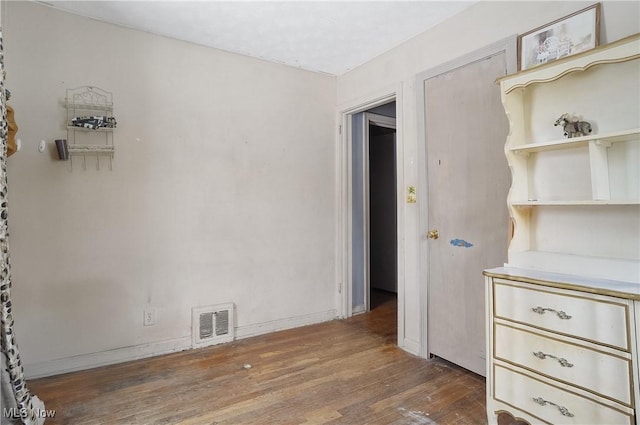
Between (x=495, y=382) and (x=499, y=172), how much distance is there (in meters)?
1.21

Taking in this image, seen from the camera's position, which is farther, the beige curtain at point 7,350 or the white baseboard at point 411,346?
the white baseboard at point 411,346

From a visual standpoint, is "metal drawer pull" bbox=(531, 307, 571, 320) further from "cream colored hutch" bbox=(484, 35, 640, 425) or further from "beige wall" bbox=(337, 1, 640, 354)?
"beige wall" bbox=(337, 1, 640, 354)

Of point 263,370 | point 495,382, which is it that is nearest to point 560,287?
point 495,382

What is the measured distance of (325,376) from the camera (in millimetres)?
2271

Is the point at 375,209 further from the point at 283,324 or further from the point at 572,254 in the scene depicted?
the point at 572,254

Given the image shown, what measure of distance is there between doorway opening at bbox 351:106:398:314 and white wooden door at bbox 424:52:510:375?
1.25 m

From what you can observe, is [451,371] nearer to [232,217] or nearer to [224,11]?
[232,217]

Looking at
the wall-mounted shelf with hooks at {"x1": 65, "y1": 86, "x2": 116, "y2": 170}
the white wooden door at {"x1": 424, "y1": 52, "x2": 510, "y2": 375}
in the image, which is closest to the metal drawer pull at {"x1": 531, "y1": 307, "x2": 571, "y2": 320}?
the white wooden door at {"x1": 424, "y1": 52, "x2": 510, "y2": 375}

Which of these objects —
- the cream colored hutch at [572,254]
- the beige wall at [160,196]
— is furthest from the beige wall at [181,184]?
the cream colored hutch at [572,254]

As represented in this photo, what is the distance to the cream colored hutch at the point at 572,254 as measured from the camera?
133cm

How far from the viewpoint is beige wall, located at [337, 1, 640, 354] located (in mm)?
2033

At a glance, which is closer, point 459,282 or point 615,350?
point 615,350

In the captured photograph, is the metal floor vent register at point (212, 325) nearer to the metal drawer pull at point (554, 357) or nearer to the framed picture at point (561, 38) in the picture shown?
the metal drawer pull at point (554, 357)

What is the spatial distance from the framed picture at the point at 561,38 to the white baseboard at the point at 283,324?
105 inches
